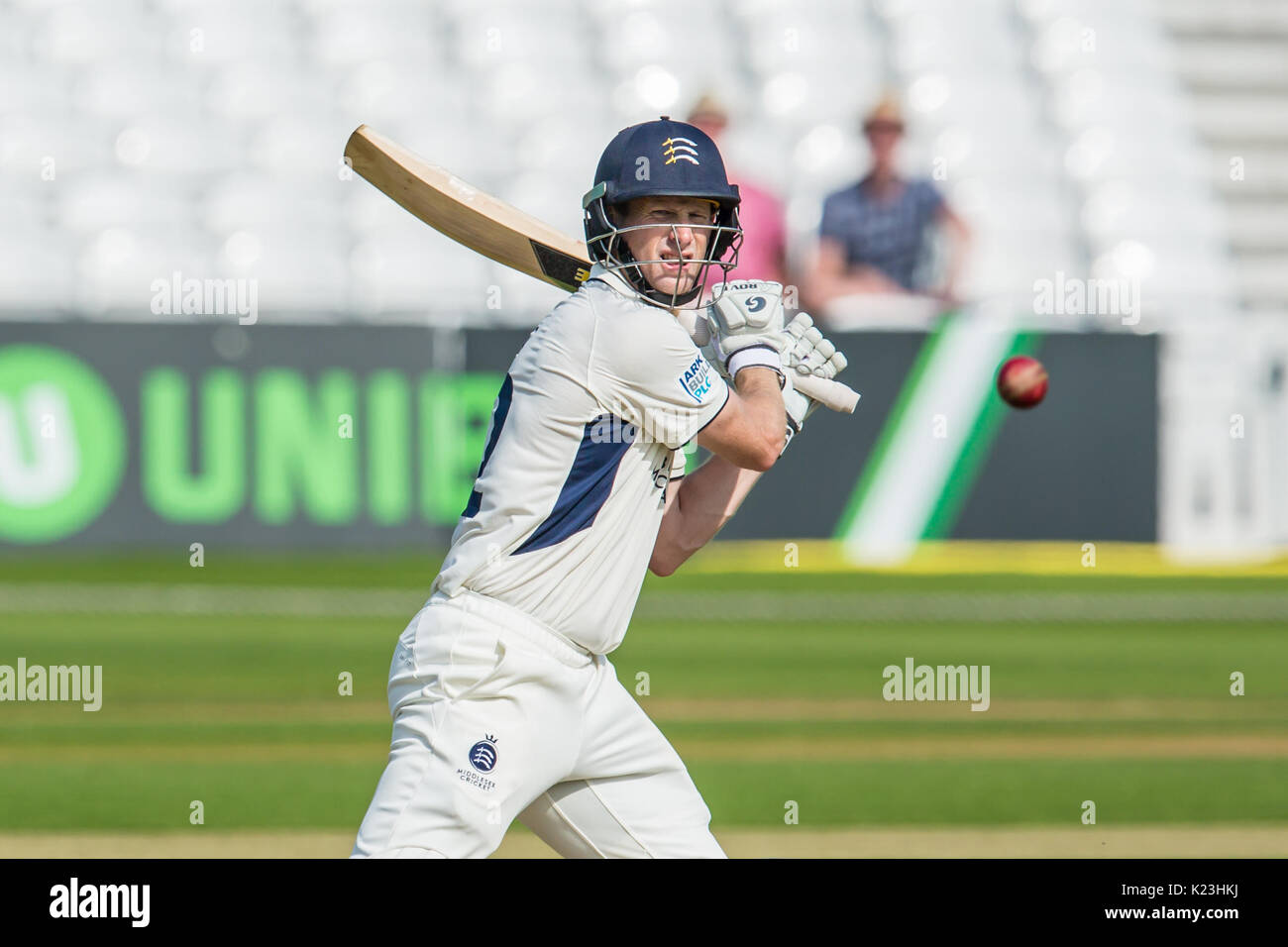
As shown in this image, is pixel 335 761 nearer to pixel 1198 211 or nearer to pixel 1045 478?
pixel 1045 478

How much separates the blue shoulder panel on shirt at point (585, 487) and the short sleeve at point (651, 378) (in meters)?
0.07

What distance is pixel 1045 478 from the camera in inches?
516

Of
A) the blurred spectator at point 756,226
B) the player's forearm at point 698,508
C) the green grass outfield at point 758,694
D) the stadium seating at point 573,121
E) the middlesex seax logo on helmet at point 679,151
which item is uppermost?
the stadium seating at point 573,121

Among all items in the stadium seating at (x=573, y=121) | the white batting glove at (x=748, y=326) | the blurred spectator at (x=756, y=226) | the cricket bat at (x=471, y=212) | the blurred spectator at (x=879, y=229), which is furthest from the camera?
the stadium seating at (x=573, y=121)

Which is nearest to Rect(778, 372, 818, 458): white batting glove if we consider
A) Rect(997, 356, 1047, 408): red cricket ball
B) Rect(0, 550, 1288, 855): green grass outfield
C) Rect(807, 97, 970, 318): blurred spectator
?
Rect(997, 356, 1047, 408): red cricket ball

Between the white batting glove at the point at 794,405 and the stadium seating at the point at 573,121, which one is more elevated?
the stadium seating at the point at 573,121

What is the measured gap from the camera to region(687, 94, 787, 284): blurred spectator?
41.2 ft

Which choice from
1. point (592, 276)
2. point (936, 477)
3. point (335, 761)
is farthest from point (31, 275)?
point (592, 276)

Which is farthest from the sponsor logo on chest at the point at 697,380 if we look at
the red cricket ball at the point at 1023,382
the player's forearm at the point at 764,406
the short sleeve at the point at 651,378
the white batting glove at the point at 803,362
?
the red cricket ball at the point at 1023,382

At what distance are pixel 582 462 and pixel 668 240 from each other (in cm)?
53

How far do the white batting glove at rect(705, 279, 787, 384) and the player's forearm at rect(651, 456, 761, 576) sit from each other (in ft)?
1.01

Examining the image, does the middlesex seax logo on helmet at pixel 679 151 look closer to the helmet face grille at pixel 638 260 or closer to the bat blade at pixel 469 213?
the helmet face grille at pixel 638 260

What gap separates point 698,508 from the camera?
4434mm

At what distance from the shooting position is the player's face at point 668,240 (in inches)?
159
